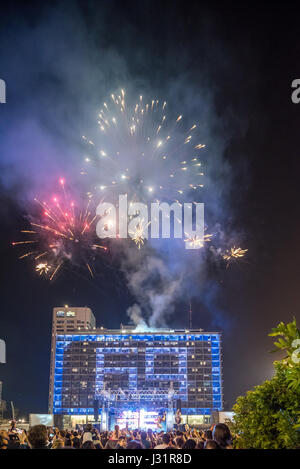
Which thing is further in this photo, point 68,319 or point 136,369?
point 68,319

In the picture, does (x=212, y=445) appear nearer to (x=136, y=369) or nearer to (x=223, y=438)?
(x=223, y=438)

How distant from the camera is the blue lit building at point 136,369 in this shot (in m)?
93.6

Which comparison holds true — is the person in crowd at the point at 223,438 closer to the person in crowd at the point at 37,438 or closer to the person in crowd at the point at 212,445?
the person in crowd at the point at 212,445

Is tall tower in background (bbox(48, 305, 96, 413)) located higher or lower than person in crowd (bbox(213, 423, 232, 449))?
higher

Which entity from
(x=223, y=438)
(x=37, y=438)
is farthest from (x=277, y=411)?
(x=37, y=438)

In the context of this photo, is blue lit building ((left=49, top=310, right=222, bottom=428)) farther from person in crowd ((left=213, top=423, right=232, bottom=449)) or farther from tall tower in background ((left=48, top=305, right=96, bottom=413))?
person in crowd ((left=213, top=423, right=232, bottom=449))

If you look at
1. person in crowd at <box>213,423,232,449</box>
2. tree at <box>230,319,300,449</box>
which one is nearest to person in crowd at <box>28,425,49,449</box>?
person in crowd at <box>213,423,232,449</box>

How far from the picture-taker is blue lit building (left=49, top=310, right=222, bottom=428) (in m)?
93.6

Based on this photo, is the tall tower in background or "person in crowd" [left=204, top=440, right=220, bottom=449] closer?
"person in crowd" [left=204, top=440, right=220, bottom=449]

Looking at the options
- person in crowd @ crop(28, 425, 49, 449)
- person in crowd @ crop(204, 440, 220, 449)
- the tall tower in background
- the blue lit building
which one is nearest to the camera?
person in crowd @ crop(204, 440, 220, 449)

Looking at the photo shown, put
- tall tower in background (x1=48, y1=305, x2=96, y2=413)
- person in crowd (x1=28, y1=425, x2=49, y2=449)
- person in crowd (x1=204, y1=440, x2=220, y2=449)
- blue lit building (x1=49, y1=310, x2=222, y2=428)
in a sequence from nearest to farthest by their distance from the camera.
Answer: person in crowd (x1=204, y1=440, x2=220, y2=449) < person in crowd (x1=28, y1=425, x2=49, y2=449) < blue lit building (x1=49, y1=310, x2=222, y2=428) < tall tower in background (x1=48, y1=305, x2=96, y2=413)

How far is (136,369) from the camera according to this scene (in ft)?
320

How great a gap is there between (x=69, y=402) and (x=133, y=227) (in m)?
74.6
